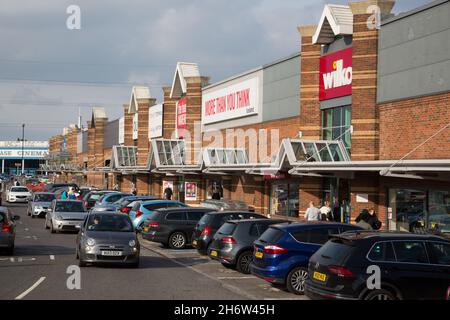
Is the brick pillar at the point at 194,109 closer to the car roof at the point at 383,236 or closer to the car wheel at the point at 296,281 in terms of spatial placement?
the car wheel at the point at 296,281

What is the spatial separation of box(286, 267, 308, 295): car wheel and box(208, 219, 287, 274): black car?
3237 millimetres

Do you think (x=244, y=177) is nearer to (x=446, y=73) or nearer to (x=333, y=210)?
(x=333, y=210)

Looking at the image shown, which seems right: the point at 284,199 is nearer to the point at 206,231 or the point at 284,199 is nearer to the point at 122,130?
the point at 206,231

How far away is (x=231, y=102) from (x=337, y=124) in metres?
12.7

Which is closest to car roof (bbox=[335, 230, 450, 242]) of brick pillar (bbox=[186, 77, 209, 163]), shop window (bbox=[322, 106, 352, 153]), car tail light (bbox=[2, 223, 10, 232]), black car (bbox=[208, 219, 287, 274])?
black car (bbox=[208, 219, 287, 274])

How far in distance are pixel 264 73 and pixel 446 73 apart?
1548 cm

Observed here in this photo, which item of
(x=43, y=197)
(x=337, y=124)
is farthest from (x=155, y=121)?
(x=337, y=124)

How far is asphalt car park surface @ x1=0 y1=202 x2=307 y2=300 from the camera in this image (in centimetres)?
1406

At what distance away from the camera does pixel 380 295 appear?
11.7 m

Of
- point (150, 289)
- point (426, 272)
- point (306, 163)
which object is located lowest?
point (150, 289)

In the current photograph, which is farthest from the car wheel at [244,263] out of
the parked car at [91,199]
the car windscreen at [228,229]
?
the parked car at [91,199]

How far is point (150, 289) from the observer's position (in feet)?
48.6

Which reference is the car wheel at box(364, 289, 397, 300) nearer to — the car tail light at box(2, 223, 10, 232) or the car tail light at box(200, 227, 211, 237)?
the car tail light at box(200, 227, 211, 237)

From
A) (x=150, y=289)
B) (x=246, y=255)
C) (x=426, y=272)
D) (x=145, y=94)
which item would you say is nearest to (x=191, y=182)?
(x=145, y=94)
